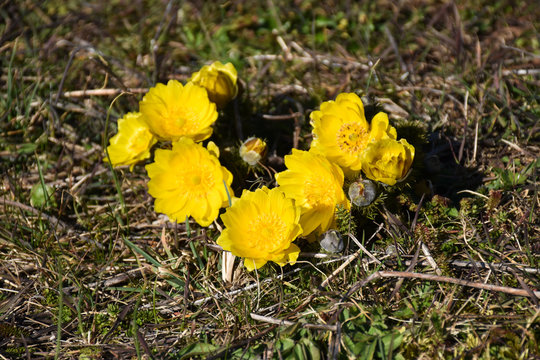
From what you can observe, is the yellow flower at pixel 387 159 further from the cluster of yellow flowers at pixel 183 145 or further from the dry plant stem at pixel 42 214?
the dry plant stem at pixel 42 214

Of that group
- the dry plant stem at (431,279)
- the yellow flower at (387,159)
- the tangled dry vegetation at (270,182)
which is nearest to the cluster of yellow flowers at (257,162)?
the yellow flower at (387,159)

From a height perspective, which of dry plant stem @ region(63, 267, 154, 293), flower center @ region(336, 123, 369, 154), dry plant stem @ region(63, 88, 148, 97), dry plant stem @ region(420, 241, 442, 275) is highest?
flower center @ region(336, 123, 369, 154)

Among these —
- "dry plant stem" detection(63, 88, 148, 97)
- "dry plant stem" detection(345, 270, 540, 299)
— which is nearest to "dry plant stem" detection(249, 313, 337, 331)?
"dry plant stem" detection(345, 270, 540, 299)

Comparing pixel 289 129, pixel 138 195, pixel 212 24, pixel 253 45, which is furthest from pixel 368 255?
pixel 212 24

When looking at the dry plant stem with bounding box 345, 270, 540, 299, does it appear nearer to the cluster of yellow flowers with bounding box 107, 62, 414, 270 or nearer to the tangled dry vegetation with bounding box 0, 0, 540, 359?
the tangled dry vegetation with bounding box 0, 0, 540, 359

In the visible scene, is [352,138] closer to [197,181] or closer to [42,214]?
[197,181]

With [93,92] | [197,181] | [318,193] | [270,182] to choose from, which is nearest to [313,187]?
[318,193]
